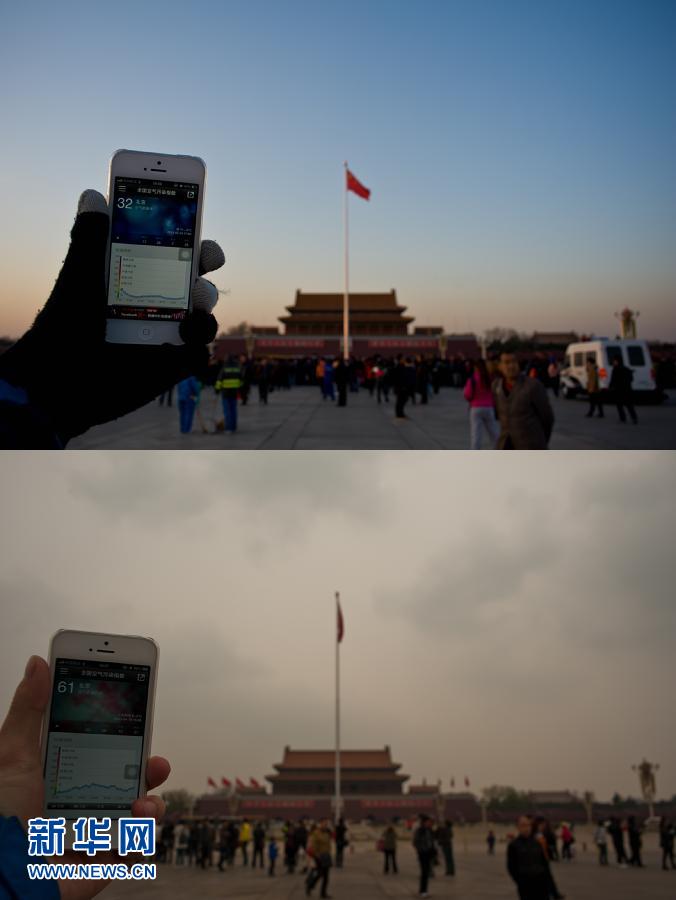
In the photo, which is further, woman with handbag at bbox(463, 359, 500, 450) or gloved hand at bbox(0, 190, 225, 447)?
woman with handbag at bbox(463, 359, 500, 450)

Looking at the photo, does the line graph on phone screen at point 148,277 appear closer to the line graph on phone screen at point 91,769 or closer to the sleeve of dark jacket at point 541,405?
the line graph on phone screen at point 91,769

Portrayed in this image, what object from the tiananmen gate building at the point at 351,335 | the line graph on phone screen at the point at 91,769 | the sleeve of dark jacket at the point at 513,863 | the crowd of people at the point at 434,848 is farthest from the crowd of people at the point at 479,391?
the tiananmen gate building at the point at 351,335

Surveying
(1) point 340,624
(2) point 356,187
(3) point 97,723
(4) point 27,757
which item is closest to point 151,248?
(3) point 97,723

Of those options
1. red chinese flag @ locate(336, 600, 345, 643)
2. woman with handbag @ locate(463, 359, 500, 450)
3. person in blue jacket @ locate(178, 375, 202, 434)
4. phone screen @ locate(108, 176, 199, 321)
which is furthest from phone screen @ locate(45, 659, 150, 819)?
red chinese flag @ locate(336, 600, 345, 643)

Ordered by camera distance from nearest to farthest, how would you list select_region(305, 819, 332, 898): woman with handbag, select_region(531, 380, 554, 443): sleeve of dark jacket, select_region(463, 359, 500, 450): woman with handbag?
select_region(531, 380, 554, 443): sleeve of dark jacket, select_region(463, 359, 500, 450): woman with handbag, select_region(305, 819, 332, 898): woman with handbag

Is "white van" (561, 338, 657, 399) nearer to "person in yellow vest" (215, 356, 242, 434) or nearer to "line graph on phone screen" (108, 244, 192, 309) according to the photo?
"person in yellow vest" (215, 356, 242, 434)
